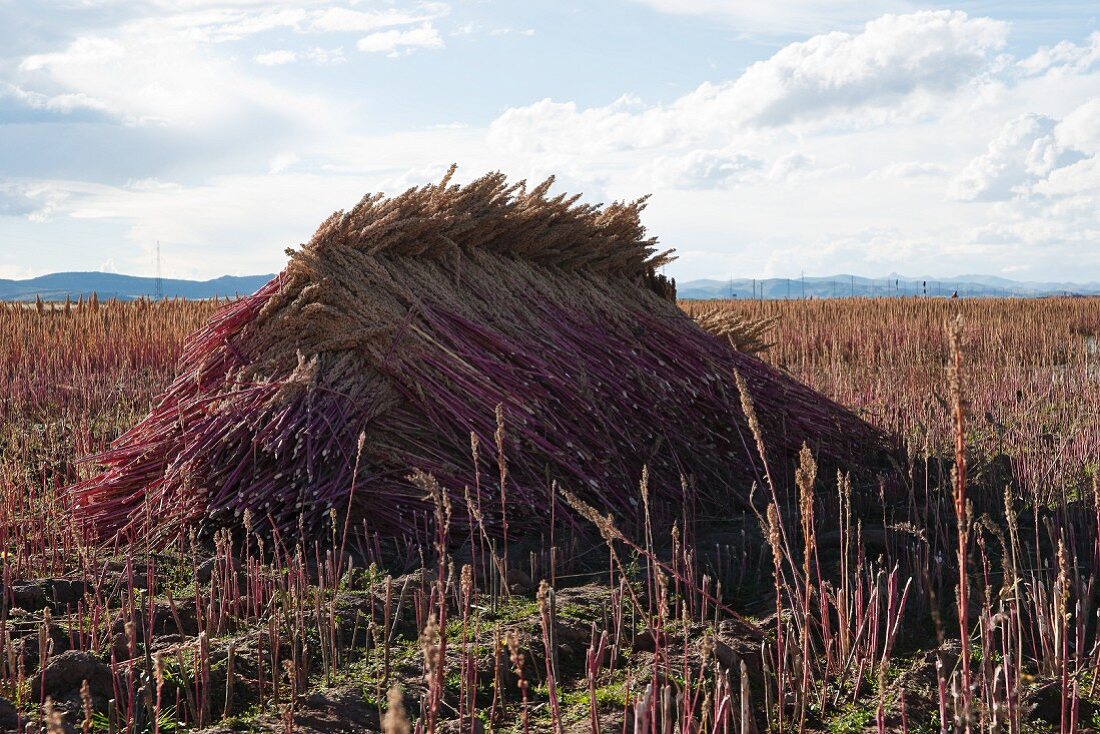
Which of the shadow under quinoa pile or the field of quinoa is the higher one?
the shadow under quinoa pile

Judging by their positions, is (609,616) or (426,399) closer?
(609,616)

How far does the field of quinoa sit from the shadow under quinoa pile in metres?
0.19

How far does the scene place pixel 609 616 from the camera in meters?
3.36

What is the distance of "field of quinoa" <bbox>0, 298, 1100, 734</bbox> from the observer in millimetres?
2395

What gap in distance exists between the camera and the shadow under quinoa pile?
4.64 meters

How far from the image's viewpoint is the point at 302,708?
9.01 feet

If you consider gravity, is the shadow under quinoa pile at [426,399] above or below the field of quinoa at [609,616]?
above

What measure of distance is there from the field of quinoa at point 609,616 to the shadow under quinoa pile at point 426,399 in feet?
0.64

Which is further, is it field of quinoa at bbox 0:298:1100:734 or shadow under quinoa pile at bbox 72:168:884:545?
shadow under quinoa pile at bbox 72:168:884:545

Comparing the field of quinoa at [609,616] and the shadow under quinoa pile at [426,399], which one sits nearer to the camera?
the field of quinoa at [609,616]

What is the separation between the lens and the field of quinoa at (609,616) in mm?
2395

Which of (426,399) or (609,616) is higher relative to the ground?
(426,399)

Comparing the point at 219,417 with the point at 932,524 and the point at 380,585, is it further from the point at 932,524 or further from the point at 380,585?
the point at 932,524

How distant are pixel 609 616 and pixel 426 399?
1.81m
